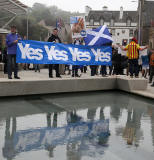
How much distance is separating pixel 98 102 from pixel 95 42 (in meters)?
3.18

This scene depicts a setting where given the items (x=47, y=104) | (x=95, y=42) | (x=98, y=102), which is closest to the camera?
(x=47, y=104)

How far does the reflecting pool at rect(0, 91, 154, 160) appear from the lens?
3719 mm

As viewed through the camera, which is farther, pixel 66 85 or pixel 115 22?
pixel 115 22

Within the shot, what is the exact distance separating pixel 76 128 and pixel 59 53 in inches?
189

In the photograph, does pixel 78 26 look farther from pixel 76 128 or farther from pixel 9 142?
pixel 9 142

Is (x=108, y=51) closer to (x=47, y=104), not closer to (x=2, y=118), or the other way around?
(x=47, y=104)

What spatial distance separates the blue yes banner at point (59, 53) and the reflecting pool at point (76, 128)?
1.58 metres

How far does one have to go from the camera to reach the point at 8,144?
3.99 metres

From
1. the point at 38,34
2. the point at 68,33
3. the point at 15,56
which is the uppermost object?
the point at 38,34

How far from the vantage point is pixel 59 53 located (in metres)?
9.38

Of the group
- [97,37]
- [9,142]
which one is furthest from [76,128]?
[97,37]

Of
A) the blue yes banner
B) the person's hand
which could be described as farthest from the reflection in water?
the person's hand

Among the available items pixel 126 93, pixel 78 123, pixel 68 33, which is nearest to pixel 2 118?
pixel 78 123

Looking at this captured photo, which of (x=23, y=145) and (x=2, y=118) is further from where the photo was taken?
(x=2, y=118)
